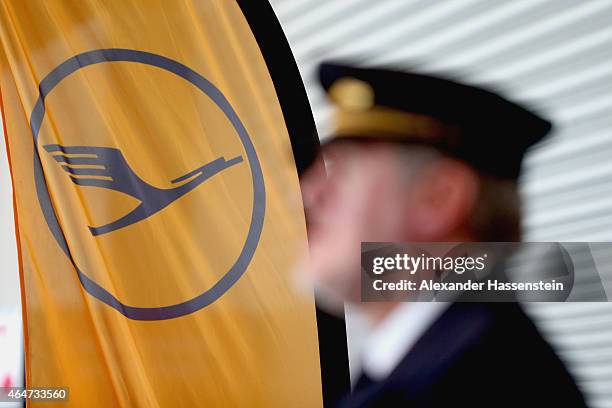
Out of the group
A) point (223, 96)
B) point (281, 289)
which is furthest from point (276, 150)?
point (281, 289)

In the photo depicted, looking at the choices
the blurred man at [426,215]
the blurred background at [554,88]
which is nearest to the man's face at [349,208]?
the blurred man at [426,215]

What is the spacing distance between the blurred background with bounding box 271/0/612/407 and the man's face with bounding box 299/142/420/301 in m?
0.13

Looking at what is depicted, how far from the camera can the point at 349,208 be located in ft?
5.55

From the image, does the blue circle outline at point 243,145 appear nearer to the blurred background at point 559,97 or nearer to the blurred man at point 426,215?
→ the blurred man at point 426,215

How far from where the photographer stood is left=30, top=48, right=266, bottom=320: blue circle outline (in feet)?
5.73

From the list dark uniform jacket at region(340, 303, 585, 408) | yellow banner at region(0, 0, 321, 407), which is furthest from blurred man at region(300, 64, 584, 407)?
yellow banner at region(0, 0, 321, 407)

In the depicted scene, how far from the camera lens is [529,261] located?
1533 mm

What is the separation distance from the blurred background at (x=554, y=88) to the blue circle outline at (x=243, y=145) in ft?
0.98

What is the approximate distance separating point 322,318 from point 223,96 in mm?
578

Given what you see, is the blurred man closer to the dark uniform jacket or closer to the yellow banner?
the dark uniform jacket

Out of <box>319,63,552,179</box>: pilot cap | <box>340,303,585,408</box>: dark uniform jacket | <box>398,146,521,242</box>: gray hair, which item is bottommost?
<box>340,303,585,408</box>: dark uniform jacket

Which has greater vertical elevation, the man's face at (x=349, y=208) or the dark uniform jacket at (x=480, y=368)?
the man's face at (x=349, y=208)

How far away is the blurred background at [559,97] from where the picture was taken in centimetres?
149

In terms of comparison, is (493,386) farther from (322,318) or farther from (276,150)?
(276,150)
